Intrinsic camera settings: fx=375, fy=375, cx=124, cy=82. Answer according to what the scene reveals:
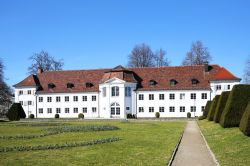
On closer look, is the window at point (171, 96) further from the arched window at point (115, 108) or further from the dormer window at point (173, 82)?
the arched window at point (115, 108)

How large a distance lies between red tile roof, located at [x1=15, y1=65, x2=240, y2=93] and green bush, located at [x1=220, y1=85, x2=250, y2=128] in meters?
42.2

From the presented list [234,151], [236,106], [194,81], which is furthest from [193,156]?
[194,81]

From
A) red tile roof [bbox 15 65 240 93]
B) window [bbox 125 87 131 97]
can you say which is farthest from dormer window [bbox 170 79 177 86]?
window [bbox 125 87 131 97]

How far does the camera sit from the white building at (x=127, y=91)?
68750 millimetres

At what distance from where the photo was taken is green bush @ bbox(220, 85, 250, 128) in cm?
2551

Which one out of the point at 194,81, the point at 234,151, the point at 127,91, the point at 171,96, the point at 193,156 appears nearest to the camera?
the point at 193,156

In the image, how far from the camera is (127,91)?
70688mm

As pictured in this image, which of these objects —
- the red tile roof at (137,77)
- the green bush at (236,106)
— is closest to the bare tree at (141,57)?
the red tile roof at (137,77)

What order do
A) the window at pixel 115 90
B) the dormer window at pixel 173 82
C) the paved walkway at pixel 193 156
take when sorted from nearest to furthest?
the paved walkway at pixel 193 156 < the dormer window at pixel 173 82 < the window at pixel 115 90

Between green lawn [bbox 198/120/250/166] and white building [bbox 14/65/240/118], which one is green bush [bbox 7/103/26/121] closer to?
white building [bbox 14/65/240/118]

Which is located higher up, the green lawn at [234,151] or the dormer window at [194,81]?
the dormer window at [194,81]

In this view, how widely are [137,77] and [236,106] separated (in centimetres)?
4852

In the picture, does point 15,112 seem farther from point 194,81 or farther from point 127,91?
point 194,81

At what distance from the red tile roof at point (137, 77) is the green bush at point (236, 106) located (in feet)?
139
